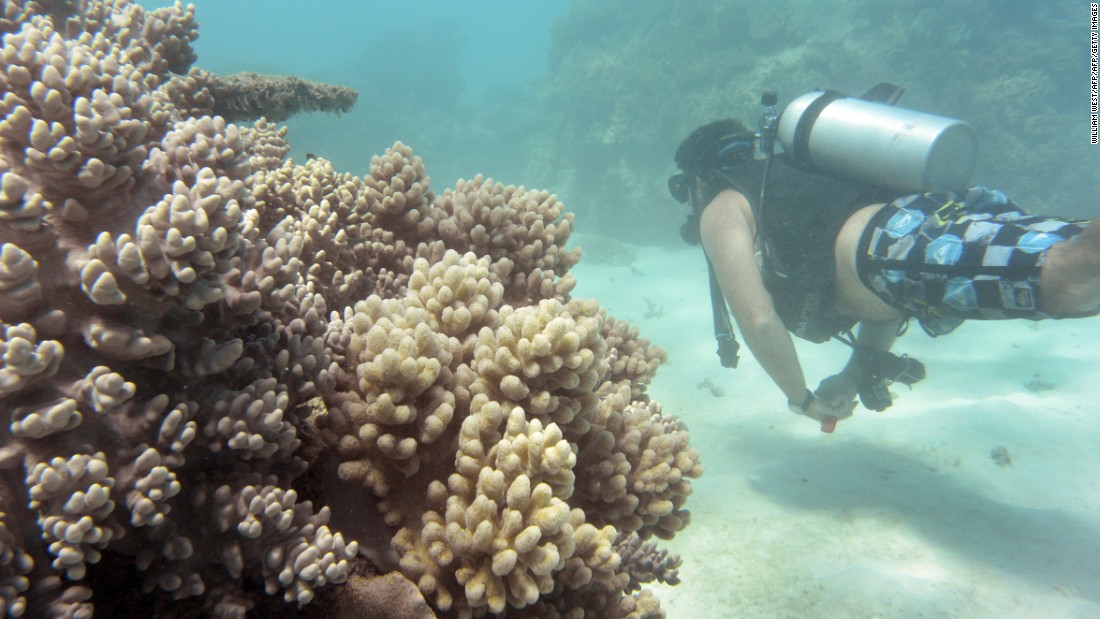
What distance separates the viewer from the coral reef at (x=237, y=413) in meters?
1.21

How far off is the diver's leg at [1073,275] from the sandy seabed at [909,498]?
83.3 inches

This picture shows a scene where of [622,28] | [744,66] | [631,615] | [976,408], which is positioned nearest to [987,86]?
[744,66]

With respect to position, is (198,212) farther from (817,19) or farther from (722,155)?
(817,19)

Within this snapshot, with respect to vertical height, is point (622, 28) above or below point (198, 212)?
above

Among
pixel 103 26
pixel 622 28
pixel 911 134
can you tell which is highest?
pixel 622 28

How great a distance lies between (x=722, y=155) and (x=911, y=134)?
5.82 feet

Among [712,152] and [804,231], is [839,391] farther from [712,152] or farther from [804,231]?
[712,152]

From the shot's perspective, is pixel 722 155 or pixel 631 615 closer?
pixel 631 615

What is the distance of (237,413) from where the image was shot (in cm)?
145

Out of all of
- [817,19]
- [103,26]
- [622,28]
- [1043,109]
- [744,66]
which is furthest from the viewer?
[622,28]

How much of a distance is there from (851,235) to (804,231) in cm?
48

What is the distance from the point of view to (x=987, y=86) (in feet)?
51.0

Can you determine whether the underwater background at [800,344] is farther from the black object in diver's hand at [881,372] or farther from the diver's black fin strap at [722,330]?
the diver's black fin strap at [722,330]

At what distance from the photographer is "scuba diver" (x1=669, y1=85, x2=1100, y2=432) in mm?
4117
